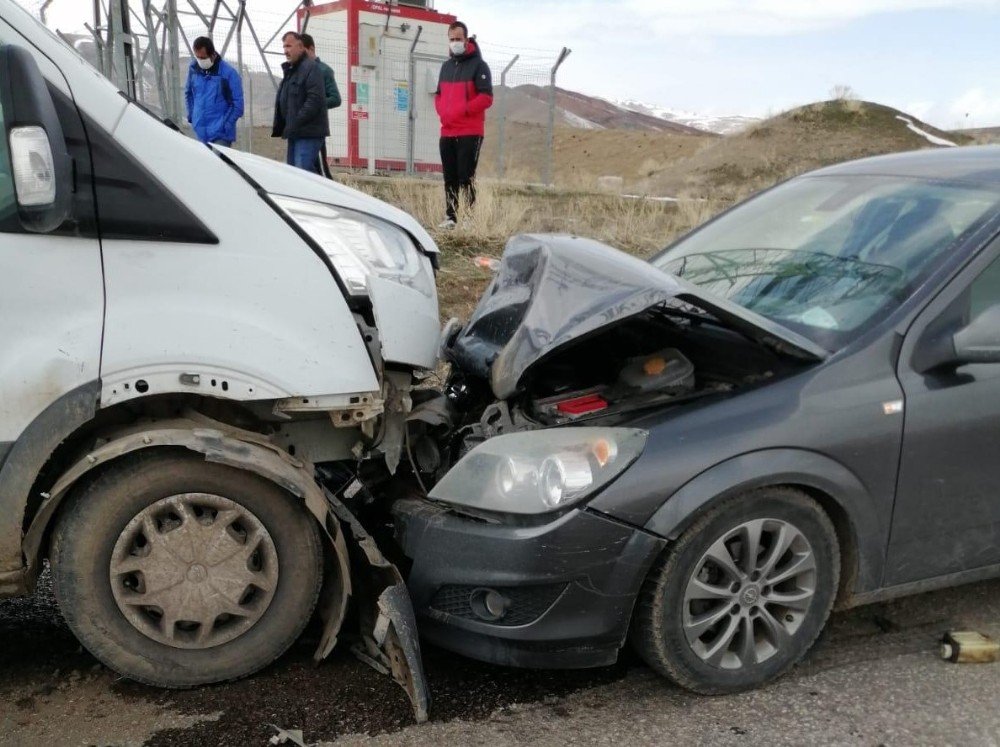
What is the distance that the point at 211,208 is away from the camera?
279 centimetres

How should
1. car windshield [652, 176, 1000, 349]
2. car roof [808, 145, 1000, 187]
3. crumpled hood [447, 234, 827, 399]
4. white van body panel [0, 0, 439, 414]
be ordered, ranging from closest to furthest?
white van body panel [0, 0, 439, 414]
crumpled hood [447, 234, 827, 399]
car windshield [652, 176, 1000, 349]
car roof [808, 145, 1000, 187]

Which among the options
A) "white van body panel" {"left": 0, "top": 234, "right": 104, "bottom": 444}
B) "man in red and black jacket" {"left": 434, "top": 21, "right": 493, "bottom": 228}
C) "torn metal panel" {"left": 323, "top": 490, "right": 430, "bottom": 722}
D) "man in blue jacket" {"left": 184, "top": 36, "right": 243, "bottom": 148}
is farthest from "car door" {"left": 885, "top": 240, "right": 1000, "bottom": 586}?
"man in blue jacket" {"left": 184, "top": 36, "right": 243, "bottom": 148}

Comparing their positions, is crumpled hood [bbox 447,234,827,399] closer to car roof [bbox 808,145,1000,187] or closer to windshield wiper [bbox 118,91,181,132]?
car roof [bbox 808,145,1000,187]

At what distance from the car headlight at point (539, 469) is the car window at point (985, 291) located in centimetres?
125

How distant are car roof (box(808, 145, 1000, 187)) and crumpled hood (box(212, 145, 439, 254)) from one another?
1933mm

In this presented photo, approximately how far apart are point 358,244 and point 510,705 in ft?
5.25

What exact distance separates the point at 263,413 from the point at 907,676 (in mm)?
2275

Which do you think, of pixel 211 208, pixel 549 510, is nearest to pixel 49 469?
pixel 211 208

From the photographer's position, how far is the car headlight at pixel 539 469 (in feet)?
8.66

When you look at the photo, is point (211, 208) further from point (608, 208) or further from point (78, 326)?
point (608, 208)

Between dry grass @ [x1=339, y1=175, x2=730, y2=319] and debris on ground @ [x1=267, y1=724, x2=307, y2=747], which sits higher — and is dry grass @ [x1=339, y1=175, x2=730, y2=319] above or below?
above

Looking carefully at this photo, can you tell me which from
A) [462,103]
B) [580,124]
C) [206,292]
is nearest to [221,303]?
[206,292]

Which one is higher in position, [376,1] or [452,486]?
[376,1]

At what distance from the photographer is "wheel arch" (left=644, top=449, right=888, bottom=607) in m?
2.62
